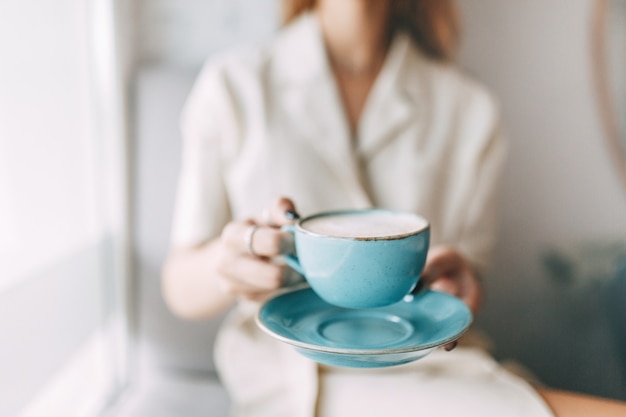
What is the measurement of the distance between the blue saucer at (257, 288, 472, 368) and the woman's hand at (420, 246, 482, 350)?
5 centimetres

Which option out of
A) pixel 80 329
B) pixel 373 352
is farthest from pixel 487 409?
pixel 80 329

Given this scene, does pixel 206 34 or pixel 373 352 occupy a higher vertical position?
pixel 206 34

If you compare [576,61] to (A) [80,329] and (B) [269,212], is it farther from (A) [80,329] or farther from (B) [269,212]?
(A) [80,329]

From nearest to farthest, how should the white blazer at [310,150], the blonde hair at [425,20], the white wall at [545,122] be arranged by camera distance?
the white blazer at [310,150] < the blonde hair at [425,20] < the white wall at [545,122]

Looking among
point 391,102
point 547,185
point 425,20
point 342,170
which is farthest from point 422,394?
point 547,185

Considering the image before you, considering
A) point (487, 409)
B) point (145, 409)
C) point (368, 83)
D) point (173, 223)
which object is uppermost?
point (368, 83)

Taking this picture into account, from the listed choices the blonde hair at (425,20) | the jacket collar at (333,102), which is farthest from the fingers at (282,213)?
the blonde hair at (425,20)

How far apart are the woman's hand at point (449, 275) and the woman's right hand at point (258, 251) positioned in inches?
6.0

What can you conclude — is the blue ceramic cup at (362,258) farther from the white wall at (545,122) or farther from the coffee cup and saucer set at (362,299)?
the white wall at (545,122)

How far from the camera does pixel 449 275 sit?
0.70 metres

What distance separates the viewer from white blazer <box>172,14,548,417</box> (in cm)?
82

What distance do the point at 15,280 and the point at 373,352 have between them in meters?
0.43

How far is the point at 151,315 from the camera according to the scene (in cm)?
95

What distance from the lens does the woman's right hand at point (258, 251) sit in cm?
54
